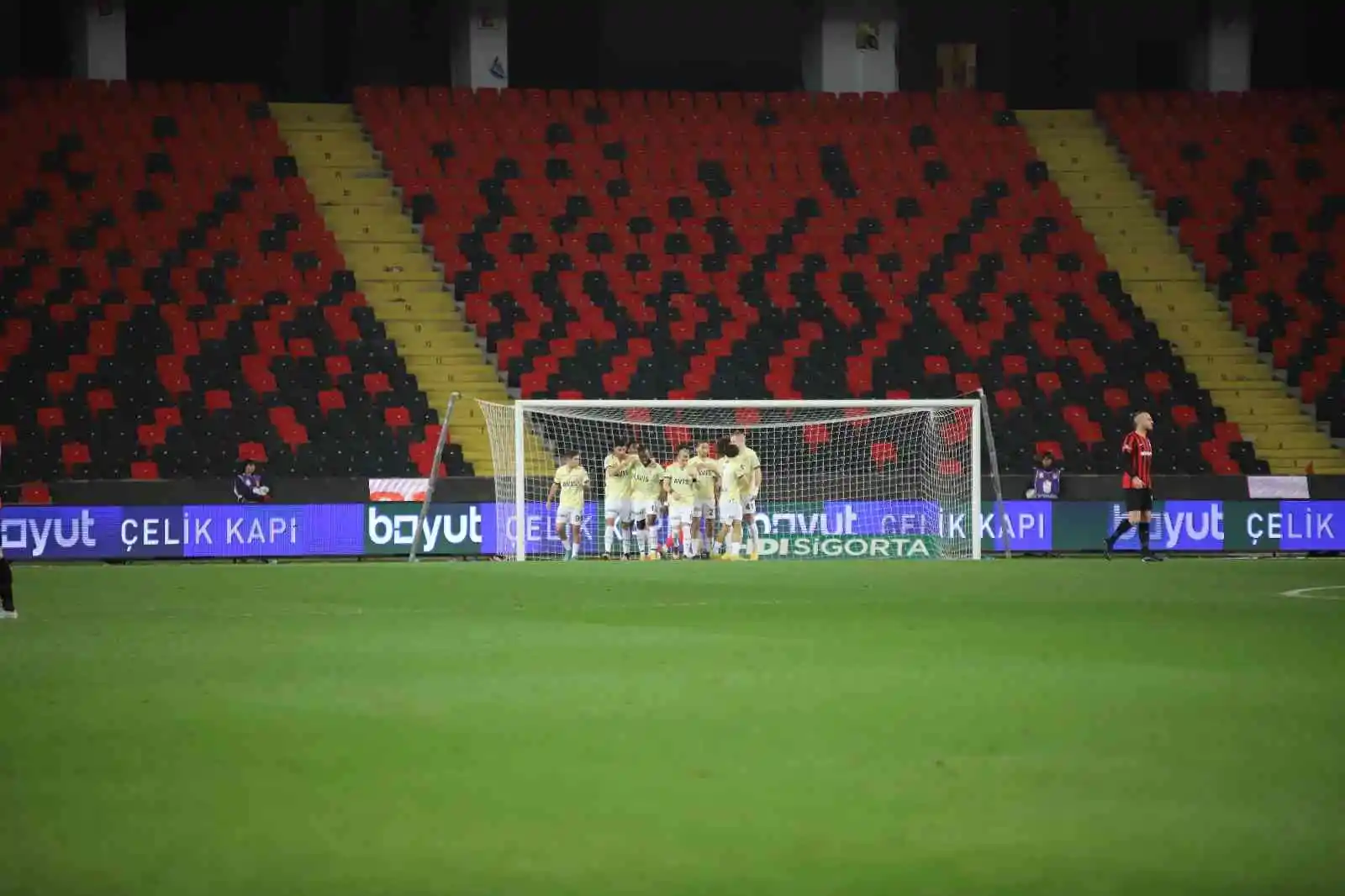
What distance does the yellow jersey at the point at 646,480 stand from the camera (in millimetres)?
26891

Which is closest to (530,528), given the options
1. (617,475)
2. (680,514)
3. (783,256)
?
(617,475)

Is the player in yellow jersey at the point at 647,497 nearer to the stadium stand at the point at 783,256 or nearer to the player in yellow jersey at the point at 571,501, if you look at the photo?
the player in yellow jersey at the point at 571,501

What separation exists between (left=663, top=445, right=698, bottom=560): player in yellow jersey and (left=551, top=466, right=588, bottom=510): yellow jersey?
3.93 ft

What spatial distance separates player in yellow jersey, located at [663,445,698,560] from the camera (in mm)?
26562

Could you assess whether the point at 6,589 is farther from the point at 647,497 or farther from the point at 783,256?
the point at 783,256

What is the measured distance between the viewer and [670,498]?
87.6 ft

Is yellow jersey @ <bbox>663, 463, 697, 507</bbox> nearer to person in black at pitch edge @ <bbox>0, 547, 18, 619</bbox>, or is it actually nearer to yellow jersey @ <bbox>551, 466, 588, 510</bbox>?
yellow jersey @ <bbox>551, 466, 588, 510</bbox>

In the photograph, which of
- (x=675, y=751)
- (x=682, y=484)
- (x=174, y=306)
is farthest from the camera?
(x=174, y=306)

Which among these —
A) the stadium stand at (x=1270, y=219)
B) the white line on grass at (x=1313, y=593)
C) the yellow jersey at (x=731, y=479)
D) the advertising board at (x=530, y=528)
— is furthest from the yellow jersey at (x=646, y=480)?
the stadium stand at (x=1270, y=219)

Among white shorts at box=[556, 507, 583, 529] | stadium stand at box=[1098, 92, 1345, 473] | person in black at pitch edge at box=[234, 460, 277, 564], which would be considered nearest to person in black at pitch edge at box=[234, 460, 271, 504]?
person in black at pitch edge at box=[234, 460, 277, 564]

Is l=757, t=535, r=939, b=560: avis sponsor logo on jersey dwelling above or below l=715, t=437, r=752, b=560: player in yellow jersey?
below

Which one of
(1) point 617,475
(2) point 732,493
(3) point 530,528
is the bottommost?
(3) point 530,528

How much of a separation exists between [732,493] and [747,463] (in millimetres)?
462

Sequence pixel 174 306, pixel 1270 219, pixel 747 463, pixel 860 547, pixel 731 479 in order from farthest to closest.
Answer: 1. pixel 1270 219
2. pixel 174 306
3. pixel 860 547
4. pixel 747 463
5. pixel 731 479
